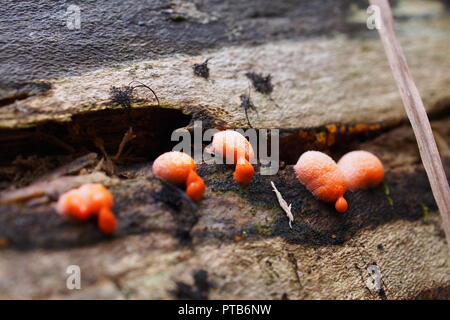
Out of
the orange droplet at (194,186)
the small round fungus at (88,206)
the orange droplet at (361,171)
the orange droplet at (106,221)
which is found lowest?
the orange droplet at (106,221)

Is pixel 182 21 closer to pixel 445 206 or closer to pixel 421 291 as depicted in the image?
pixel 445 206

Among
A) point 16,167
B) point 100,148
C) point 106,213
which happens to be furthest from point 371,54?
point 16,167

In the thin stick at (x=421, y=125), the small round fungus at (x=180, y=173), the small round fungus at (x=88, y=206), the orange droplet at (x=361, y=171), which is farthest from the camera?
the orange droplet at (x=361, y=171)

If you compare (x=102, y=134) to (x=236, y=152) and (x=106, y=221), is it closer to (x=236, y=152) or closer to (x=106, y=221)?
(x=106, y=221)

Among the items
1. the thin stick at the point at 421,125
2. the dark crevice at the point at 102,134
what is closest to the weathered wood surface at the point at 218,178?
the dark crevice at the point at 102,134

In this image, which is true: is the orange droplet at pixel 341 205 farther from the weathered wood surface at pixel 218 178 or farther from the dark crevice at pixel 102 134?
the dark crevice at pixel 102 134

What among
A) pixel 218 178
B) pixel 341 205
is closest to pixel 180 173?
pixel 218 178

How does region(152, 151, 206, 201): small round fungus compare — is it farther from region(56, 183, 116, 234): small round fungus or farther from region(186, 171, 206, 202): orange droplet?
region(56, 183, 116, 234): small round fungus

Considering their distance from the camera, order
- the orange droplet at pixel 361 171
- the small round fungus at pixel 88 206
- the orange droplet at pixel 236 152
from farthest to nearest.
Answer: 1. the orange droplet at pixel 361 171
2. the orange droplet at pixel 236 152
3. the small round fungus at pixel 88 206
